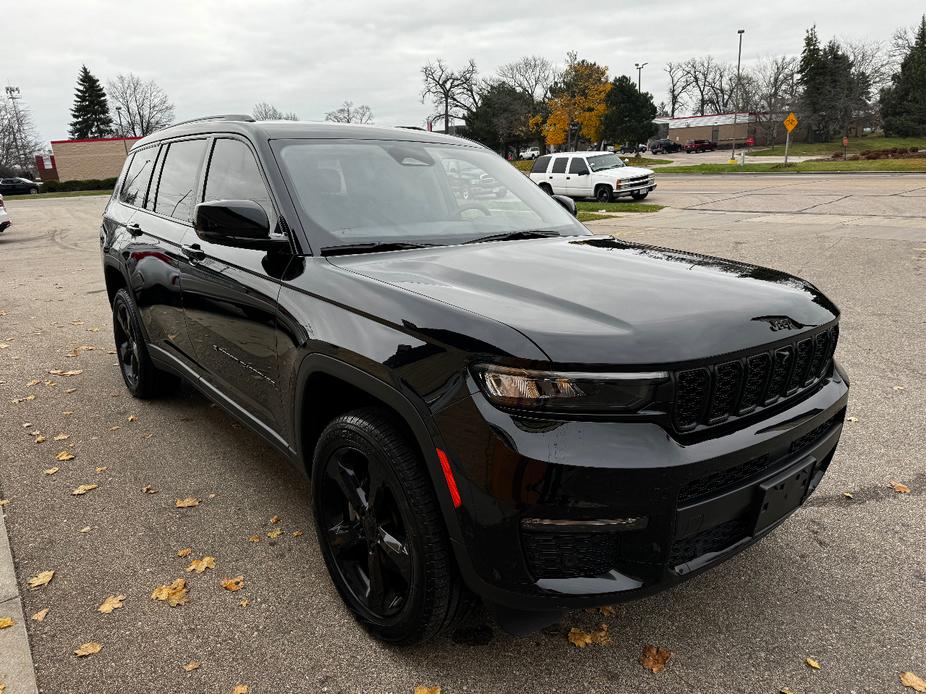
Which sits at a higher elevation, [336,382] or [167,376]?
[336,382]

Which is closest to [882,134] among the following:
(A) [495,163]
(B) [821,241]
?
(B) [821,241]

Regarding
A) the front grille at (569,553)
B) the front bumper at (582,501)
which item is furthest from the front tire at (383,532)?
the front grille at (569,553)

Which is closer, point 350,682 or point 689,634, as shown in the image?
point 350,682

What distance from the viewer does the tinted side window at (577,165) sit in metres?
23.0

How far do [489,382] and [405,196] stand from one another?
1.52 metres

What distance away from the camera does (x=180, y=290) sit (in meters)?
3.73

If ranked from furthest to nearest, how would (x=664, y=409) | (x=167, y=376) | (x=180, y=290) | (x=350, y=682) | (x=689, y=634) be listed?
(x=167, y=376), (x=180, y=290), (x=689, y=634), (x=350, y=682), (x=664, y=409)

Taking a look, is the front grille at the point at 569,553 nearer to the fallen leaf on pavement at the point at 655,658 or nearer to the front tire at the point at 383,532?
the front tire at the point at 383,532

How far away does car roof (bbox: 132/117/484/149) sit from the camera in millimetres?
3184

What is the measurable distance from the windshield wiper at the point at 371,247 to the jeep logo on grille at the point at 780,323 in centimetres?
137

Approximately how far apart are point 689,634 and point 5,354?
21.9 feet

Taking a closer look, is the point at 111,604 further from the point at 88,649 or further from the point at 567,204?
the point at 567,204

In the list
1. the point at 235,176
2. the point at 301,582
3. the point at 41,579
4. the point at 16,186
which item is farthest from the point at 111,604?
the point at 16,186

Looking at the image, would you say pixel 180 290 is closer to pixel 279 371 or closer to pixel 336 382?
pixel 279 371
